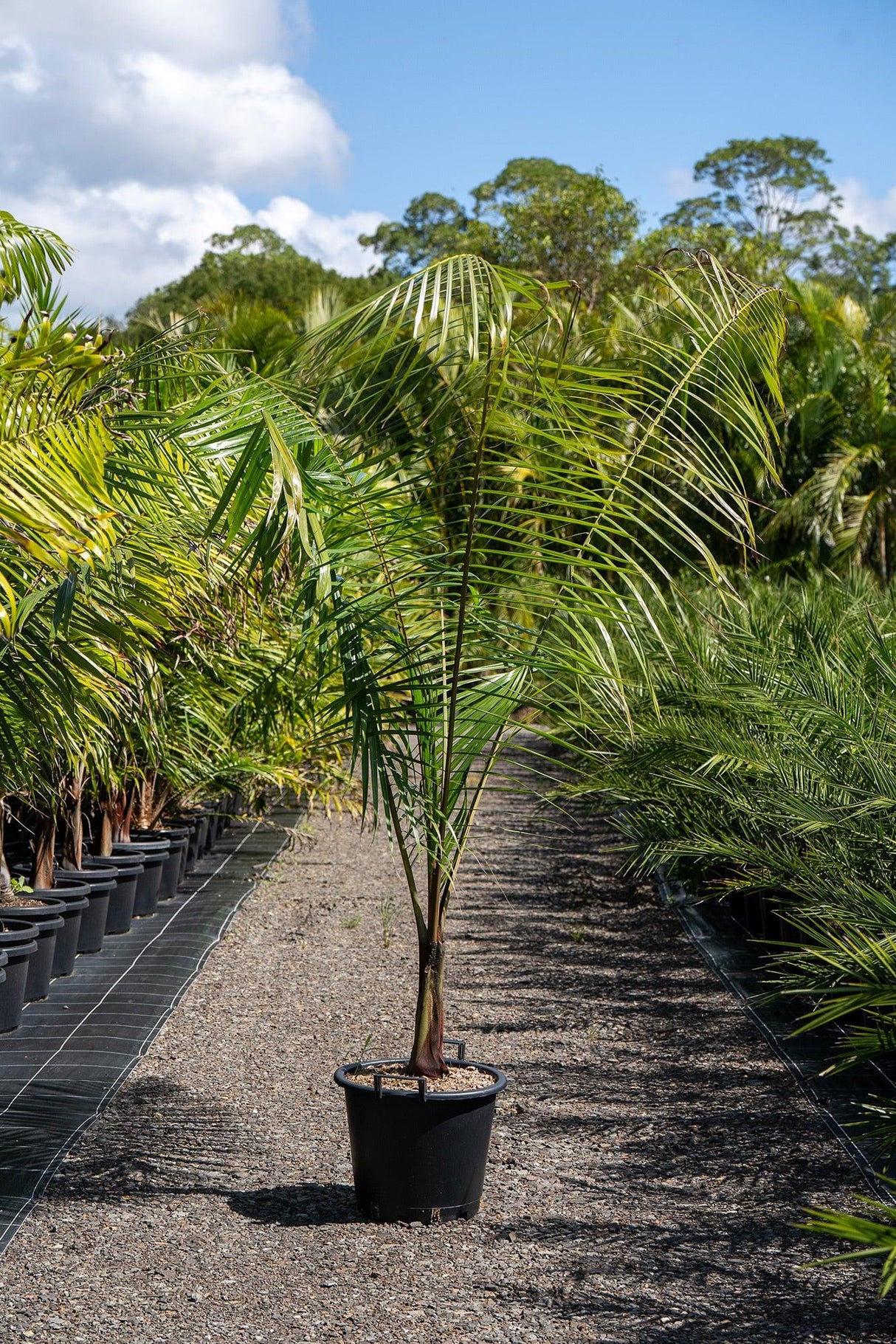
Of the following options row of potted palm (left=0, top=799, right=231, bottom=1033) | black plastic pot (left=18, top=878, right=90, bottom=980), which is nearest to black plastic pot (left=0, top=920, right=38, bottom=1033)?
row of potted palm (left=0, top=799, right=231, bottom=1033)

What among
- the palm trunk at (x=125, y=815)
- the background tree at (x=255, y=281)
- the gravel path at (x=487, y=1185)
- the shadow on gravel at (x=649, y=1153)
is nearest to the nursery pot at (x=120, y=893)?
the palm trunk at (x=125, y=815)

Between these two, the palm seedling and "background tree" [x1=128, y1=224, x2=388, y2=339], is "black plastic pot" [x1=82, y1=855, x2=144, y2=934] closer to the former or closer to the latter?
the palm seedling

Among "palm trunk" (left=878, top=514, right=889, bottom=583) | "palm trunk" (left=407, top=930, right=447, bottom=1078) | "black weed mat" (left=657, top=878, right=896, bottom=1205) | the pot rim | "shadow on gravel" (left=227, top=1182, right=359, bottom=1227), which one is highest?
"palm trunk" (left=878, top=514, right=889, bottom=583)

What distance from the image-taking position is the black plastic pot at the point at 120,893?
6.04 m

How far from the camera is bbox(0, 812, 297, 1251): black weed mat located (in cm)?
352

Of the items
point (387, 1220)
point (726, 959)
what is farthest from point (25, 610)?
point (726, 959)

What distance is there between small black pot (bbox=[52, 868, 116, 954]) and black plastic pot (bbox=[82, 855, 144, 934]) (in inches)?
9.7

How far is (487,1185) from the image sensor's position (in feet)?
11.3

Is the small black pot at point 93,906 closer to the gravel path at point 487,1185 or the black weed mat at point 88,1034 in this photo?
the black weed mat at point 88,1034

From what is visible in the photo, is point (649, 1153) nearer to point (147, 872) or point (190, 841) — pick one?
point (147, 872)

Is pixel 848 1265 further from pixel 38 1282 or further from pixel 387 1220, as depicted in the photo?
pixel 38 1282

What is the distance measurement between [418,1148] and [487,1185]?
447 millimetres

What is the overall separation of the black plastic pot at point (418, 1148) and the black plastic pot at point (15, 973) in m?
1.82

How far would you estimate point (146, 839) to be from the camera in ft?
22.7
